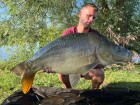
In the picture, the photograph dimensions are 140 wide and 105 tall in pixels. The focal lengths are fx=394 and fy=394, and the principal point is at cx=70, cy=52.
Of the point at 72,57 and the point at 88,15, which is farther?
the point at 88,15

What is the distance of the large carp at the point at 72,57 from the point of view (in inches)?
127

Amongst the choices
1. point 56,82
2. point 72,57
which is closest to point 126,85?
point 56,82

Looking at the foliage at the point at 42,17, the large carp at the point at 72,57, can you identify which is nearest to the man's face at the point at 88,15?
the large carp at the point at 72,57

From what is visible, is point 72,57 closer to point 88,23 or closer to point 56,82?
point 88,23

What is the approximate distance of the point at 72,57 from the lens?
3.22 meters

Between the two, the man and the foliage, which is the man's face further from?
the foliage

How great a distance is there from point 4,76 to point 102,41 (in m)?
3.82

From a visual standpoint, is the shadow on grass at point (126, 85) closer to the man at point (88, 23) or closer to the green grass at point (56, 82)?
the green grass at point (56, 82)

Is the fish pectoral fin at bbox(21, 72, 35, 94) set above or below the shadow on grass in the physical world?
above

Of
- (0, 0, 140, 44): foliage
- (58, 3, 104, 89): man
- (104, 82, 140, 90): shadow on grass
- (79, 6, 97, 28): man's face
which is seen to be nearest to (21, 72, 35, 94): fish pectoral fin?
(58, 3, 104, 89): man

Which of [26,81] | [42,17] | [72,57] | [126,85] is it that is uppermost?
[42,17]

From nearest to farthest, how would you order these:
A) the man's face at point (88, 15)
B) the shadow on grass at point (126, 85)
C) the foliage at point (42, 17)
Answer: the man's face at point (88, 15) < the shadow on grass at point (126, 85) < the foliage at point (42, 17)

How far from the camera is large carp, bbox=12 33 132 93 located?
323 cm

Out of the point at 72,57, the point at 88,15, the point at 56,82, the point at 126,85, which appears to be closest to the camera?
the point at 72,57
